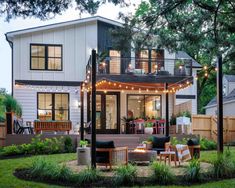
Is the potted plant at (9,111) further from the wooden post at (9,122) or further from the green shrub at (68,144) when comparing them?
the green shrub at (68,144)

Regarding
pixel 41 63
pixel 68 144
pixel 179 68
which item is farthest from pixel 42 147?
pixel 179 68

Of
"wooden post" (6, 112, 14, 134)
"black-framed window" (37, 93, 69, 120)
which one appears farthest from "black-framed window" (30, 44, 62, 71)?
"wooden post" (6, 112, 14, 134)

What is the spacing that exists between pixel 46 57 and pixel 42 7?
51.0ft

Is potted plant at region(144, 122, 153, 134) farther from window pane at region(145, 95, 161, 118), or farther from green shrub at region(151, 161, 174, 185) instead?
green shrub at region(151, 161, 174, 185)

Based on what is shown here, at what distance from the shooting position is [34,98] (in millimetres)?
23672

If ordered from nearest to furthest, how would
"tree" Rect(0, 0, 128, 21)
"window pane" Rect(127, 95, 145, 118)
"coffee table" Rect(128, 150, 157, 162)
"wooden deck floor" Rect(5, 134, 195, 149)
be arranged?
"tree" Rect(0, 0, 128, 21), "coffee table" Rect(128, 150, 157, 162), "wooden deck floor" Rect(5, 134, 195, 149), "window pane" Rect(127, 95, 145, 118)

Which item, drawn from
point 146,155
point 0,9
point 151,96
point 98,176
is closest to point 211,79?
point 151,96

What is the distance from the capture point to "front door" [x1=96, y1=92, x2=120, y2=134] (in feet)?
79.5

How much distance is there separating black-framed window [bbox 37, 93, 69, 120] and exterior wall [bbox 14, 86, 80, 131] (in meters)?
0.24

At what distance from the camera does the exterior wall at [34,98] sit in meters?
23.5

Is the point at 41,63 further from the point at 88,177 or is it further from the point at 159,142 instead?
the point at 88,177

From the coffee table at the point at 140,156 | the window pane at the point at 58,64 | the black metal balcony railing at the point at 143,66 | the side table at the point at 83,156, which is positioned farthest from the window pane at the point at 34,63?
the coffee table at the point at 140,156

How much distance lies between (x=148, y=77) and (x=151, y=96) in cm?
311

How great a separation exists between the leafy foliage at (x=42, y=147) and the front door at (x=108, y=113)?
19.1ft
